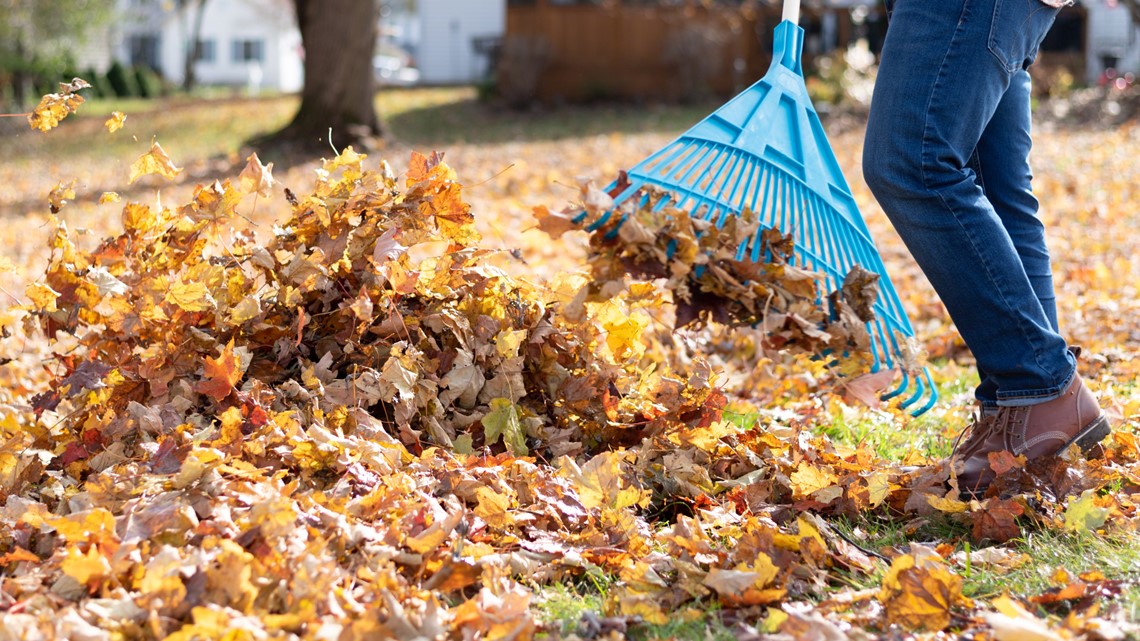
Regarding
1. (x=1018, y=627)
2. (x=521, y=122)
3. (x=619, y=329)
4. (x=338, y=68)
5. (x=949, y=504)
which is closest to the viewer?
(x=1018, y=627)

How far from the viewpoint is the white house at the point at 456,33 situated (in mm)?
28203

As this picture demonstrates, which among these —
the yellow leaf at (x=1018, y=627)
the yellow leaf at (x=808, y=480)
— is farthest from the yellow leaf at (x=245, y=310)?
the yellow leaf at (x=1018, y=627)

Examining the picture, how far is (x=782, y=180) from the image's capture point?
2.74 meters

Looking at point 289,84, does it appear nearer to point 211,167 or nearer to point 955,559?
point 211,167

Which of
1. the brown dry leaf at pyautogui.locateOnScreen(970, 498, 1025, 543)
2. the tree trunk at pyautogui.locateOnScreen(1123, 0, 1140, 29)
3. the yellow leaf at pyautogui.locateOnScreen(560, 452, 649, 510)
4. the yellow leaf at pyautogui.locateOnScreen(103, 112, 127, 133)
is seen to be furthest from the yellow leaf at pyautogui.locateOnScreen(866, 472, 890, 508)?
Result: the tree trunk at pyautogui.locateOnScreen(1123, 0, 1140, 29)

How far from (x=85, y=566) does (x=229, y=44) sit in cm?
4964

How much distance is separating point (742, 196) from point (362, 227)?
897 millimetres

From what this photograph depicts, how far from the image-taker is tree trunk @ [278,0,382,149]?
12484mm

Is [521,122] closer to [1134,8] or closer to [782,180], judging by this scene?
[1134,8]

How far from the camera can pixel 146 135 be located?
16562 millimetres

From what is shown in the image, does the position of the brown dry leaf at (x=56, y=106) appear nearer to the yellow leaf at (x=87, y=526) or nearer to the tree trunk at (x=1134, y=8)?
the yellow leaf at (x=87, y=526)

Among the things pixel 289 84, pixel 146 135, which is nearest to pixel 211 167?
pixel 146 135

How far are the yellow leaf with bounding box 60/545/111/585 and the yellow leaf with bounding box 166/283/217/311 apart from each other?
81 cm

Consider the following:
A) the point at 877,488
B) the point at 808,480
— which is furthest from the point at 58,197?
the point at 877,488
